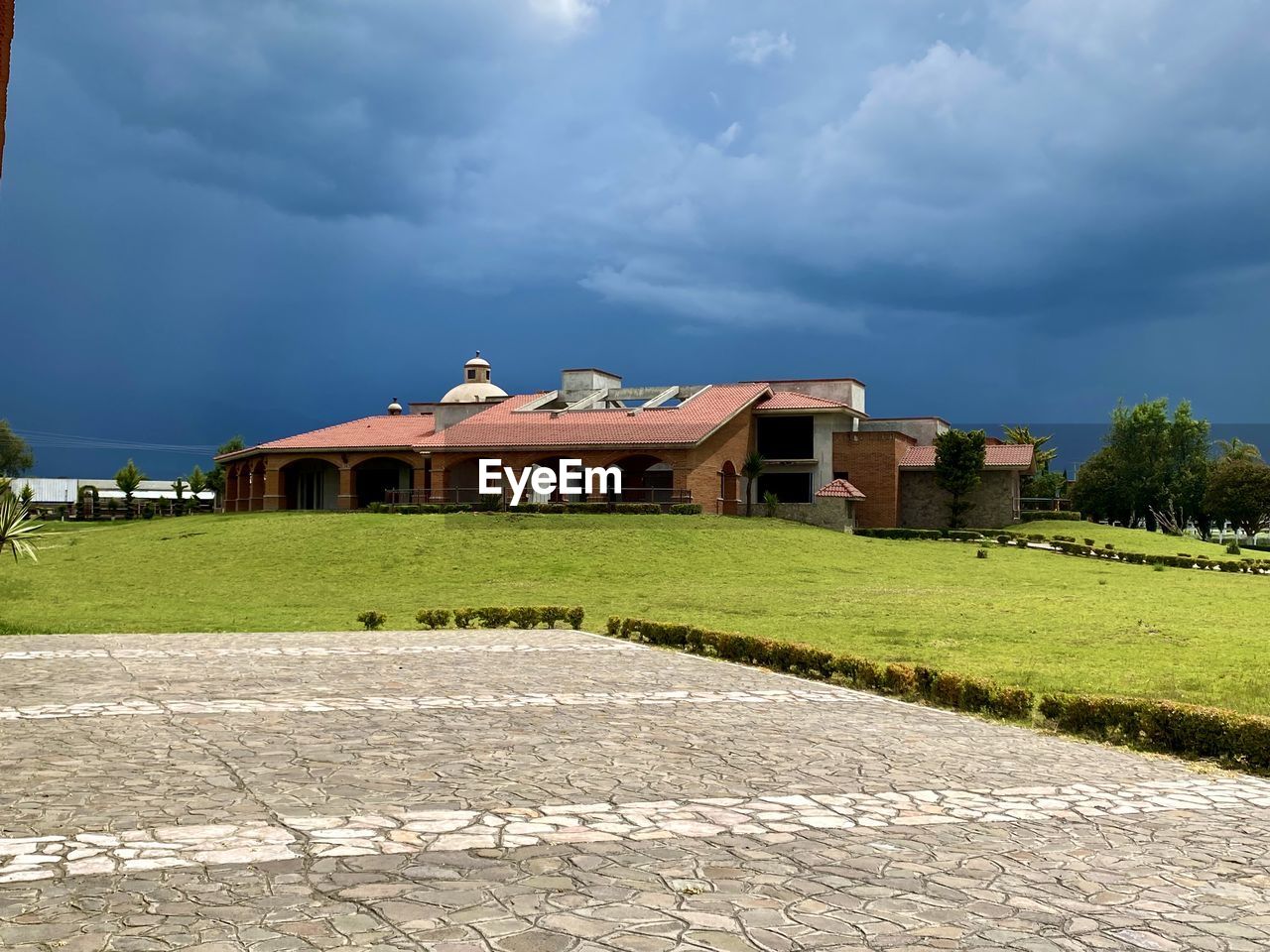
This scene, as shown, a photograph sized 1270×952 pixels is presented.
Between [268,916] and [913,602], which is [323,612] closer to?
[913,602]

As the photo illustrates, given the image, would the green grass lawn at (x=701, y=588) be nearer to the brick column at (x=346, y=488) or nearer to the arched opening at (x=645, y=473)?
the brick column at (x=346, y=488)

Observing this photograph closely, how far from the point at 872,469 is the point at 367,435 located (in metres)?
23.8

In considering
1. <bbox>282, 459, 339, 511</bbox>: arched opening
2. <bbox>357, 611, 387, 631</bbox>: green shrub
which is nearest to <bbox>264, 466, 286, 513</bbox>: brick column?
<bbox>282, 459, 339, 511</bbox>: arched opening

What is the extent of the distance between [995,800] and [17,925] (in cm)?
581

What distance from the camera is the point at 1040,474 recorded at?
8556 cm

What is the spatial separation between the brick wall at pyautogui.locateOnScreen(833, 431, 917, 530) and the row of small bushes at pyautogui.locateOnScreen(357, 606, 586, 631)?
30.4 m

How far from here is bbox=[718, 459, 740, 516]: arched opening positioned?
157ft

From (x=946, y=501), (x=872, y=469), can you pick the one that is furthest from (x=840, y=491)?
(x=946, y=501)

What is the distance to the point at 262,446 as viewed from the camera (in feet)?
176

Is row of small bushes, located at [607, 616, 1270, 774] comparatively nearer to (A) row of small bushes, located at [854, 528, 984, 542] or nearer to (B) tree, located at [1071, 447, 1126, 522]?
(A) row of small bushes, located at [854, 528, 984, 542]

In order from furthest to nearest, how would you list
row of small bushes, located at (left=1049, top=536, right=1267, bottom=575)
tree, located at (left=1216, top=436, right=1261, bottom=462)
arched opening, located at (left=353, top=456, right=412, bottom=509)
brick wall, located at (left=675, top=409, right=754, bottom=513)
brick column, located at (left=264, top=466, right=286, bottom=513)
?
tree, located at (left=1216, top=436, right=1261, bottom=462)
arched opening, located at (left=353, top=456, right=412, bottom=509)
brick column, located at (left=264, top=466, right=286, bottom=513)
brick wall, located at (left=675, top=409, right=754, bottom=513)
row of small bushes, located at (left=1049, top=536, right=1267, bottom=575)

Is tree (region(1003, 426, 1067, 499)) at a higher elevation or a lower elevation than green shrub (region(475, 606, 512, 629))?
higher

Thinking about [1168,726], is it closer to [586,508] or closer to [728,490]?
[586,508]

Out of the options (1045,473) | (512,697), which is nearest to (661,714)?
(512,697)
